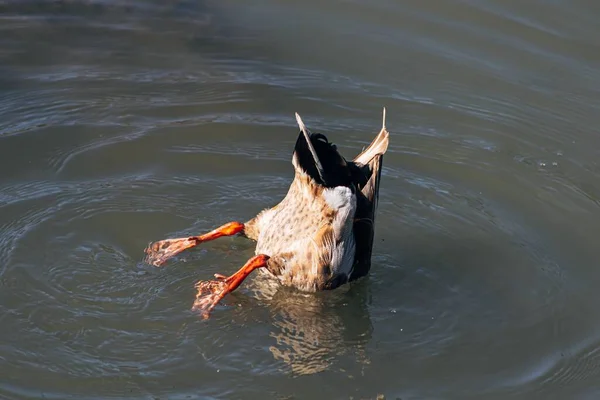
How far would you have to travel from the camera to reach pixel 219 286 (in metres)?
6.07

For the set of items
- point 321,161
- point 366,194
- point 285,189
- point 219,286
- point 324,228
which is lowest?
point 219,286

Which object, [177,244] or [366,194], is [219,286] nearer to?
[177,244]

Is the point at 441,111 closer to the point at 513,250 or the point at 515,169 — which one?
the point at 515,169

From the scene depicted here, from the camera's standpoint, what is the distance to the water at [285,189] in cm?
562

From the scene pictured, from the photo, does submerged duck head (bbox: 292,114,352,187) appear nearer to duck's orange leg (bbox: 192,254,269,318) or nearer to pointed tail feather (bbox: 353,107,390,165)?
pointed tail feather (bbox: 353,107,390,165)

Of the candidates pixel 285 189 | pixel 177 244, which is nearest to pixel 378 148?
pixel 285 189

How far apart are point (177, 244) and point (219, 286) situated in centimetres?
57

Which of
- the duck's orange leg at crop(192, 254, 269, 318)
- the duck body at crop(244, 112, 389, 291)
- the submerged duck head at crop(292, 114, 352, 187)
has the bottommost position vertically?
the duck's orange leg at crop(192, 254, 269, 318)

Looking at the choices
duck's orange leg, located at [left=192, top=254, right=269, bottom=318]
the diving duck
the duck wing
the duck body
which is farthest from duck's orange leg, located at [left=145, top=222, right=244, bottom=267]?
the duck wing

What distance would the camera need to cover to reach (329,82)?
28.4 feet

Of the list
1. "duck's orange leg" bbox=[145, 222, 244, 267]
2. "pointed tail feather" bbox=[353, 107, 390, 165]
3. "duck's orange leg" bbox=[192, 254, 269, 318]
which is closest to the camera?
"duck's orange leg" bbox=[192, 254, 269, 318]

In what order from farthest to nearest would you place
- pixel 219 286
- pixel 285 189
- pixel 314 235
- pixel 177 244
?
1. pixel 285 189
2. pixel 177 244
3. pixel 314 235
4. pixel 219 286

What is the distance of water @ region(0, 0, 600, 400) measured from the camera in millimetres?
5617

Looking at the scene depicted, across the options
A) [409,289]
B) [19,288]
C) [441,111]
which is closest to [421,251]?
[409,289]
